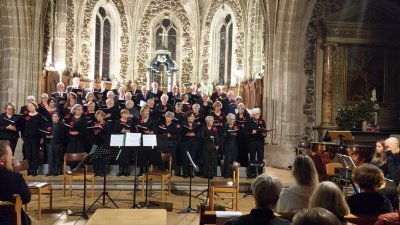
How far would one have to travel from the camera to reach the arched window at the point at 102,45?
20.8 metres

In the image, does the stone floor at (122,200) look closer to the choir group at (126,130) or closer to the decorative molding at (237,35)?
the choir group at (126,130)

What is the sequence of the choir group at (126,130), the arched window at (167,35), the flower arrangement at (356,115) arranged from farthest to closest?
the arched window at (167,35) < the flower arrangement at (356,115) < the choir group at (126,130)

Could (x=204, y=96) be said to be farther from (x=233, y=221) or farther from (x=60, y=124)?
(x=233, y=221)

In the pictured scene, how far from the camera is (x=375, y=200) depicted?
→ 4070 mm

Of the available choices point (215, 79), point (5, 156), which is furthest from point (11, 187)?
point (215, 79)

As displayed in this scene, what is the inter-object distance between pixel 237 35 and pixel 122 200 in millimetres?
12971

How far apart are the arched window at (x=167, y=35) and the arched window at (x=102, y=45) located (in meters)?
2.35

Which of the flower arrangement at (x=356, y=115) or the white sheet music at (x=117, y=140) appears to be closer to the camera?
the white sheet music at (x=117, y=140)

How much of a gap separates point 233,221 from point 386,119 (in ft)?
40.5

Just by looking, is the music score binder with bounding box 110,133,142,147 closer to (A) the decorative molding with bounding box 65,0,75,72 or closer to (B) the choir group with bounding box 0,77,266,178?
(B) the choir group with bounding box 0,77,266,178

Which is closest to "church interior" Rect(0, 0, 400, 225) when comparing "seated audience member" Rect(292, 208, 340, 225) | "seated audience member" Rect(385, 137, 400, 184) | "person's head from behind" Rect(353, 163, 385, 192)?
"seated audience member" Rect(385, 137, 400, 184)

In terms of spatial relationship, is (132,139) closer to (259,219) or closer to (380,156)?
(380,156)

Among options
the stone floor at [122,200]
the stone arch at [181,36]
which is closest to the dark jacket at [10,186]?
the stone floor at [122,200]

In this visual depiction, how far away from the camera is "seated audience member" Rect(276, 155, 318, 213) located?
4.17 metres
